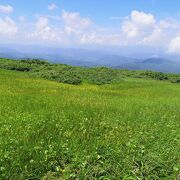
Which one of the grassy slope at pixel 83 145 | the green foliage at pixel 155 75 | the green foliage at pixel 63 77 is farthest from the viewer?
the green foliage at pixel 155 75

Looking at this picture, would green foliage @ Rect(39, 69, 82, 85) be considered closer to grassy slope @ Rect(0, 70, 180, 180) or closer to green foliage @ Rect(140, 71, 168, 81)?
green foliage @ Rect(140, 71, 168, 81)

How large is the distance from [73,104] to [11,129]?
24.6ft

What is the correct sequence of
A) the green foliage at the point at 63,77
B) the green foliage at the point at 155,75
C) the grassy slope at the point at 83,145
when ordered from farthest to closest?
the green foliage at the point at 155,75
the green foliage at the point at 63,77
the grassy slope at the point at 83,145

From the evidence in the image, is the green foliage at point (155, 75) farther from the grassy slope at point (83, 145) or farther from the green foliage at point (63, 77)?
the grassy slope at point (83, 145)

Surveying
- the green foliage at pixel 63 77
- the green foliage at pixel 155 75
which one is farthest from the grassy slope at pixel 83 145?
the green foliage at pixel 155 75

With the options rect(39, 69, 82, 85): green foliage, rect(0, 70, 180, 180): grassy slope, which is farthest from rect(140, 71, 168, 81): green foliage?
rect(0, 70, 180, 180): grassy slope

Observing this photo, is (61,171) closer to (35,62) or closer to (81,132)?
(81,132)

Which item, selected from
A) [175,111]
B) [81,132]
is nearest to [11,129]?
[81,132]

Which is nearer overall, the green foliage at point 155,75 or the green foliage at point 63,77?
the green foliage at point 63,77

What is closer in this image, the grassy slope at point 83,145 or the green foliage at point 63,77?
the grassy slope at point 83,145

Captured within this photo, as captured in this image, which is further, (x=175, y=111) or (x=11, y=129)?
(x=175, y=111)

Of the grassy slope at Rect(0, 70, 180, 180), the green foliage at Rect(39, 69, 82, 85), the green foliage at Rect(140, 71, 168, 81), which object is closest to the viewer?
the grassy slope at Rect(0, 70, 180, 180)

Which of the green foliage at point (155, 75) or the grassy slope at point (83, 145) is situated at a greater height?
the grassy slope at point (83, 145)

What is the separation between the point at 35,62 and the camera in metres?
59.4
